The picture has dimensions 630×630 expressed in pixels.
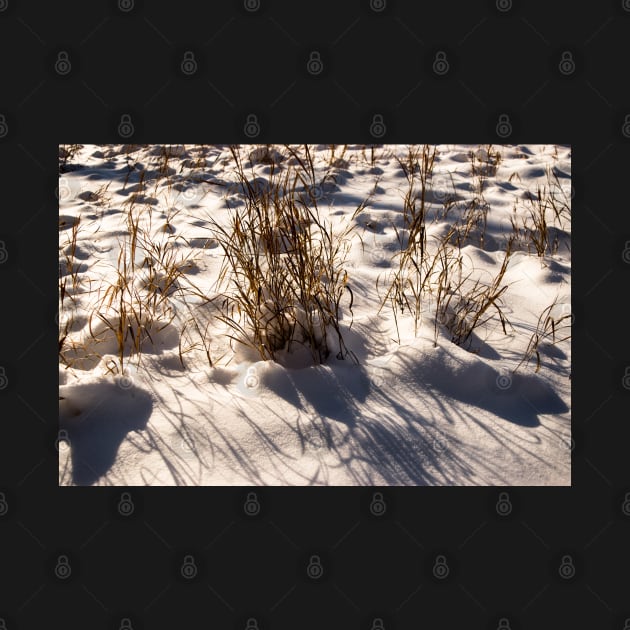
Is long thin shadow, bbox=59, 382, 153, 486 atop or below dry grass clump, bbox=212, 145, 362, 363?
below

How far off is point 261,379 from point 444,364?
546 millimetres

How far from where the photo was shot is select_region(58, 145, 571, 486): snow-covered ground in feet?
4.36

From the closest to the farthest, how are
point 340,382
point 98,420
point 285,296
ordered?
point 98,420 < point 340,382 < point 285,296

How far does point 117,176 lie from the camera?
3447mm

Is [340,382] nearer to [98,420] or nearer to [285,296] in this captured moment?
[285,296]

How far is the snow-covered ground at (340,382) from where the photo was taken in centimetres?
133

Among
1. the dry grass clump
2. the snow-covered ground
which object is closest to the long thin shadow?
the snow-covered ground

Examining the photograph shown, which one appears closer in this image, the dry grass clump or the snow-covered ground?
the snow-covered ground

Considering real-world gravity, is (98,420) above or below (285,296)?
below

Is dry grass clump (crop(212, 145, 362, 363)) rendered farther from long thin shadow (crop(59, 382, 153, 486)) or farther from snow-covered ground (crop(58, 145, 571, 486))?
long thin shadow (crop(59, 382, 153, 486))

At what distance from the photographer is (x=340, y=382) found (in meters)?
1.56

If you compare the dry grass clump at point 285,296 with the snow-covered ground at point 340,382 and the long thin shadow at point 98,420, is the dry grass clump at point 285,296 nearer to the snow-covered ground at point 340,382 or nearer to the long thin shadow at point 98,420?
the snow-covered ground at point 340,382

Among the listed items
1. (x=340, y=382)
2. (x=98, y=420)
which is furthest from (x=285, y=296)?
(x=98, y=420)
